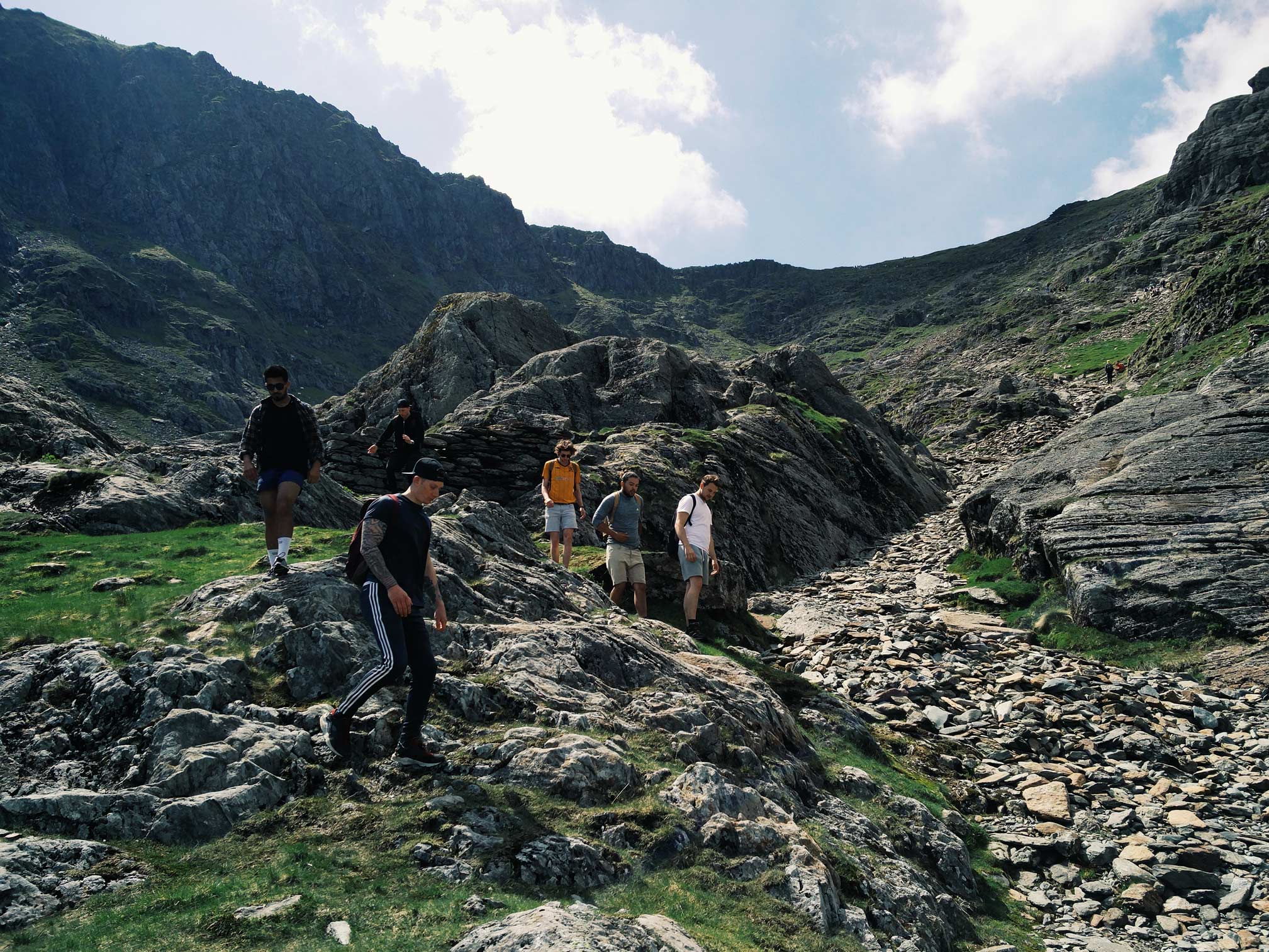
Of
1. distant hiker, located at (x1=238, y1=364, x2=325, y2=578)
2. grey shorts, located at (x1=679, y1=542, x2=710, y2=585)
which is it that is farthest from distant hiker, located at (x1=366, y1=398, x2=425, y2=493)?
grey shorts, located at (x1=679, y1=542, x2=710, y2=585)

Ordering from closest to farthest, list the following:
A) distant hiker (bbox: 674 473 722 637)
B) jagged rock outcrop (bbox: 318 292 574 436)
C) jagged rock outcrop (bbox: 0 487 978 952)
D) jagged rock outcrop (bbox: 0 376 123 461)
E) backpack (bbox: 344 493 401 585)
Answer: jagged rock outcrop (bbox: 0 487 978 952) → backpack (bbox: 344 493 401 585) → distant hiker (bbox: 674 473 722 637) → jagged rock outcrop (bbox: 0 376 123 461) → jagged rock outcrop (bbox: 318 292 574 436)

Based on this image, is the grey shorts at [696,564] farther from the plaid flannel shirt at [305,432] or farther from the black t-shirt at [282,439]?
the black t-shirt at [282,439]

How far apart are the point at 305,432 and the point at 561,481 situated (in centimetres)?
720

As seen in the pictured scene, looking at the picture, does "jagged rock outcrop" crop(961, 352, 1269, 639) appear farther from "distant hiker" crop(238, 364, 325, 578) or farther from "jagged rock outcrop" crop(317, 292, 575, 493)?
"jagged rock outcrop" crop(317, 292, 575, 493)

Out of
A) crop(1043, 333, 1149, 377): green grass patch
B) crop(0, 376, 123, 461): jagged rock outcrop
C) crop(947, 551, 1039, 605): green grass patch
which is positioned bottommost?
crop(947, 551, 1039, 605): green grass patch

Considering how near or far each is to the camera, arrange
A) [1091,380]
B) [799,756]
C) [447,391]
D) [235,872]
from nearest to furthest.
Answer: [235,872], [799,756], [447,391], [1091,380]

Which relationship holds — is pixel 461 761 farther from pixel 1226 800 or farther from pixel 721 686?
pixel 1226 800

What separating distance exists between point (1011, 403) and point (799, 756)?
75273 millimetres

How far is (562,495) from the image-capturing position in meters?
18.7

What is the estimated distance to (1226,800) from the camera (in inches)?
548

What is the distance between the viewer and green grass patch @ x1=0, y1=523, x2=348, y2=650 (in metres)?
10.0

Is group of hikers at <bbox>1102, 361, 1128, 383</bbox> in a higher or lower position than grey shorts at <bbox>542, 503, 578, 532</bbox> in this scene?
higher

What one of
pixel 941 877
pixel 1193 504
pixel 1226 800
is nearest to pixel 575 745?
pixel 941 877

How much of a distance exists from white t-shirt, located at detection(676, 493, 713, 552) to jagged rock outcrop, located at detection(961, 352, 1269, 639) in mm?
12539
